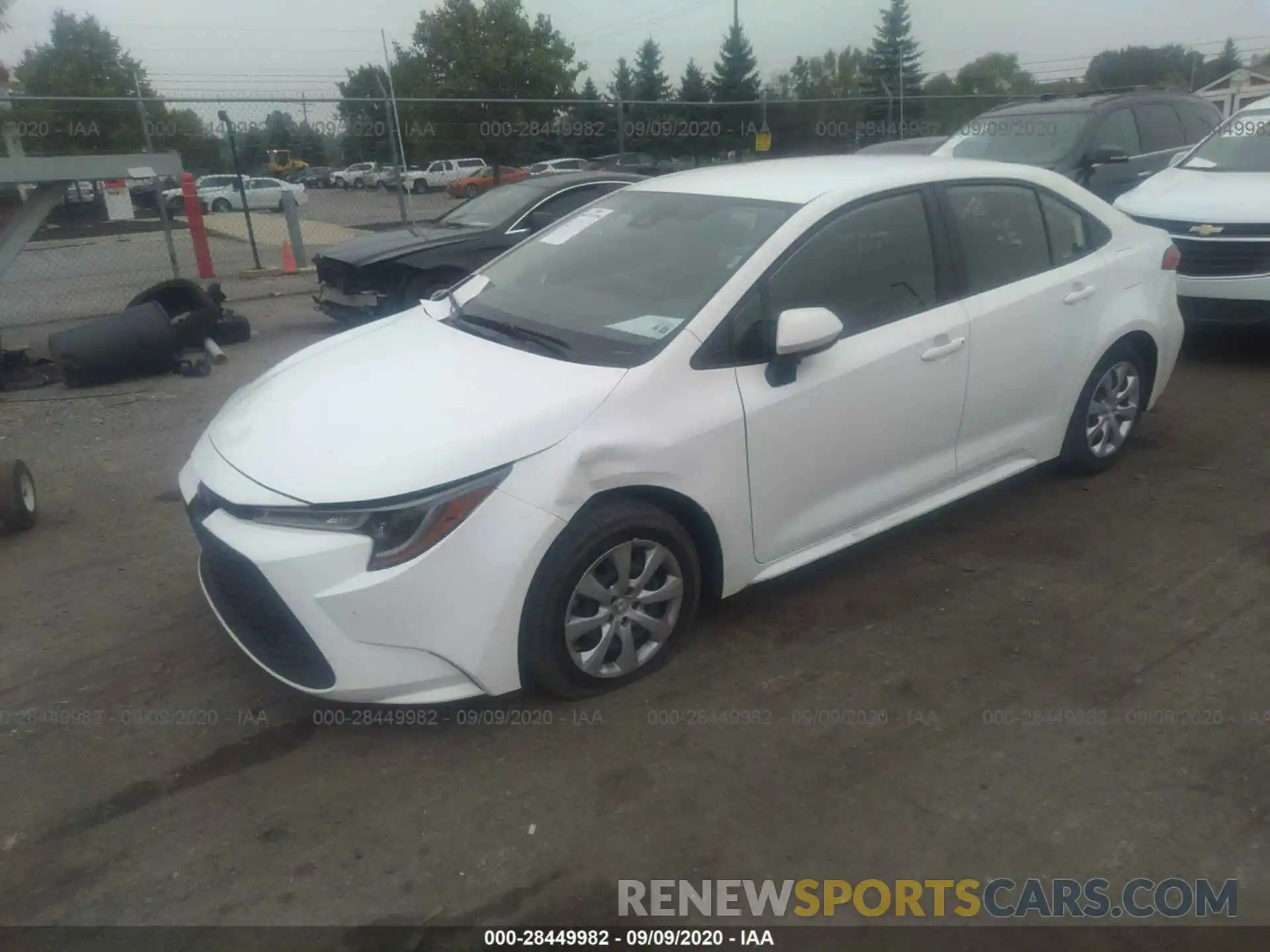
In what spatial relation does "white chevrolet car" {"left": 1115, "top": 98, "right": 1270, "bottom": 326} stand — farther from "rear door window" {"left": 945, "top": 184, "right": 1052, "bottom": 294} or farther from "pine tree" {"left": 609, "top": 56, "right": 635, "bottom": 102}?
"pine tree" {"left": 609, "top": 56, "right": 635, "bottom": 102}

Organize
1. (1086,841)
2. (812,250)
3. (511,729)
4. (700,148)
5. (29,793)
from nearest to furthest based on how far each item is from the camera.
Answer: (1086,841) → (29,793) → (511,729) → (812,250) → (700,148)

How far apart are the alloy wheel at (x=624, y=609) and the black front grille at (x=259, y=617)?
0.79 m

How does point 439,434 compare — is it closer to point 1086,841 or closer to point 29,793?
point 29,793

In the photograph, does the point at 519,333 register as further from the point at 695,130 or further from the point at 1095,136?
the point at 695,130

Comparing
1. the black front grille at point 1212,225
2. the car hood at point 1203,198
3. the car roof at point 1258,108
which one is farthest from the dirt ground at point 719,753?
the car roof at point 1258,108

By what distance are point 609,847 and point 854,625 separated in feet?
4.98

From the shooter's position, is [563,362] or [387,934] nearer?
[387,934]

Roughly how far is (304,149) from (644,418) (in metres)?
13.9

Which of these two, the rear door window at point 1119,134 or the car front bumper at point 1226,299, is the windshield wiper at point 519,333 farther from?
the rear door window at point 1119,134

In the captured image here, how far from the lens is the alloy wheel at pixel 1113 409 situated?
500cm

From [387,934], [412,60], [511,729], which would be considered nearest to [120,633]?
[511,729]

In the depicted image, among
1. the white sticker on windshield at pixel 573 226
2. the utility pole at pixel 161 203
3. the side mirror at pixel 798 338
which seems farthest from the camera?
the utility pole at pixel 161 203

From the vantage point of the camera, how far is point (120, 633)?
403cm

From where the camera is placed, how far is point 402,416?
3.31 m
